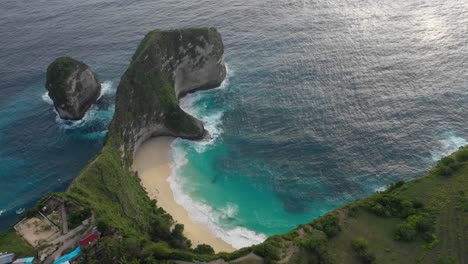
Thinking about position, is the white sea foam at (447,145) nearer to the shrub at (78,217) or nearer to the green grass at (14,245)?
the shrub at (78,217)

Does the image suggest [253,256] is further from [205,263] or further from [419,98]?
[419,98]

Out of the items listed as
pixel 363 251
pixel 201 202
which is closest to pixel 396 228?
pixel 363 251

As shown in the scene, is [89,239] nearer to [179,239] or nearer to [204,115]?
[179,239]

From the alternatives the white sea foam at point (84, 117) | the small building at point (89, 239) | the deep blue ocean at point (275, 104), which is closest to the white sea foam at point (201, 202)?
the deep blue ocean at point (275, 104)

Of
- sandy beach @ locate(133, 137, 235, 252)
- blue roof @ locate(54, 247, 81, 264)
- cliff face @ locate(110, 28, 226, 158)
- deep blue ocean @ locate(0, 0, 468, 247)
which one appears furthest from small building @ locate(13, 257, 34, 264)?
cliff face @ locate(110, 28, 226, 158)

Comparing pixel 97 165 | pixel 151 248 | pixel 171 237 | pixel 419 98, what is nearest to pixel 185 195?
pixel 171 237

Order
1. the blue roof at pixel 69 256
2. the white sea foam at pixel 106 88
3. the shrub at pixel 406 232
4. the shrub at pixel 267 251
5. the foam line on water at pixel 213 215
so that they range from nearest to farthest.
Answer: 1. the blue roof at pixel 69 256
2. the shrub at pixel 267 251
3. the shrub at pixel 406 232
4. the foam line on water at pixel 213 215
5. the white sea foam at pixel 106 88
